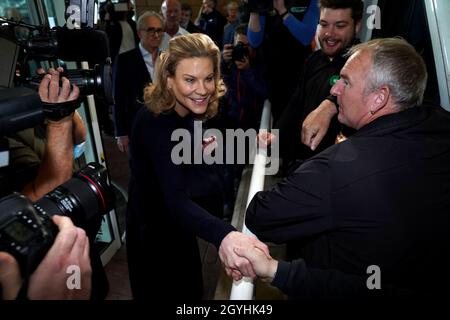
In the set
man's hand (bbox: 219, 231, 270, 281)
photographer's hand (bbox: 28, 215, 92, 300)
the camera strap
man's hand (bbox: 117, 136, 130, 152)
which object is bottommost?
man's hand (bbox: 117, 136, 130, 152)

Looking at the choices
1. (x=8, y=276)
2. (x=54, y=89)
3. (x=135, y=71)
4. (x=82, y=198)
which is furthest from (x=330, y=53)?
(x=8, y=276)

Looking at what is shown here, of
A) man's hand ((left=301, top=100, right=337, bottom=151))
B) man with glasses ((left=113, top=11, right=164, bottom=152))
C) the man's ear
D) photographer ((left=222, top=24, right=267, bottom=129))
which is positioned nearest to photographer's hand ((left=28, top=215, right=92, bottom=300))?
the man's ear

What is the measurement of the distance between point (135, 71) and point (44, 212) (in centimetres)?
250

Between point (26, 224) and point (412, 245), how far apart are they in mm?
1090

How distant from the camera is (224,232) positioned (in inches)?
54.5

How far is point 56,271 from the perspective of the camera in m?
0.83

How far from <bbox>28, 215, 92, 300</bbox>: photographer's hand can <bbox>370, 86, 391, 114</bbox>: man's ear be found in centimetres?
106

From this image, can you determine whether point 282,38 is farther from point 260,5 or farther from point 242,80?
point 242,80

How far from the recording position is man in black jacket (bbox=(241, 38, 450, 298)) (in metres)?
1.04

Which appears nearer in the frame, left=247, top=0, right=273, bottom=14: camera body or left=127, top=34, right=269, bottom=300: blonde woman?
left=127, top=34, right=269, bottom=300: blonde woman

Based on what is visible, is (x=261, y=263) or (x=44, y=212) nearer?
(x=44, y=212)

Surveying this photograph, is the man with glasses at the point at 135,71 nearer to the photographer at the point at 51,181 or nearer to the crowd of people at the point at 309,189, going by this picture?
the crowd of people at the point at 309,189

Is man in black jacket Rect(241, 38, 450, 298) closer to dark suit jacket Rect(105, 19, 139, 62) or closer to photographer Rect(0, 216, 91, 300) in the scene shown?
photographer Rect(0, 216, 91, 300)

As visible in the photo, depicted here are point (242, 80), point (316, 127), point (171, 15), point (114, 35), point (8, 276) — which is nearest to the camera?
point (8, 276)
